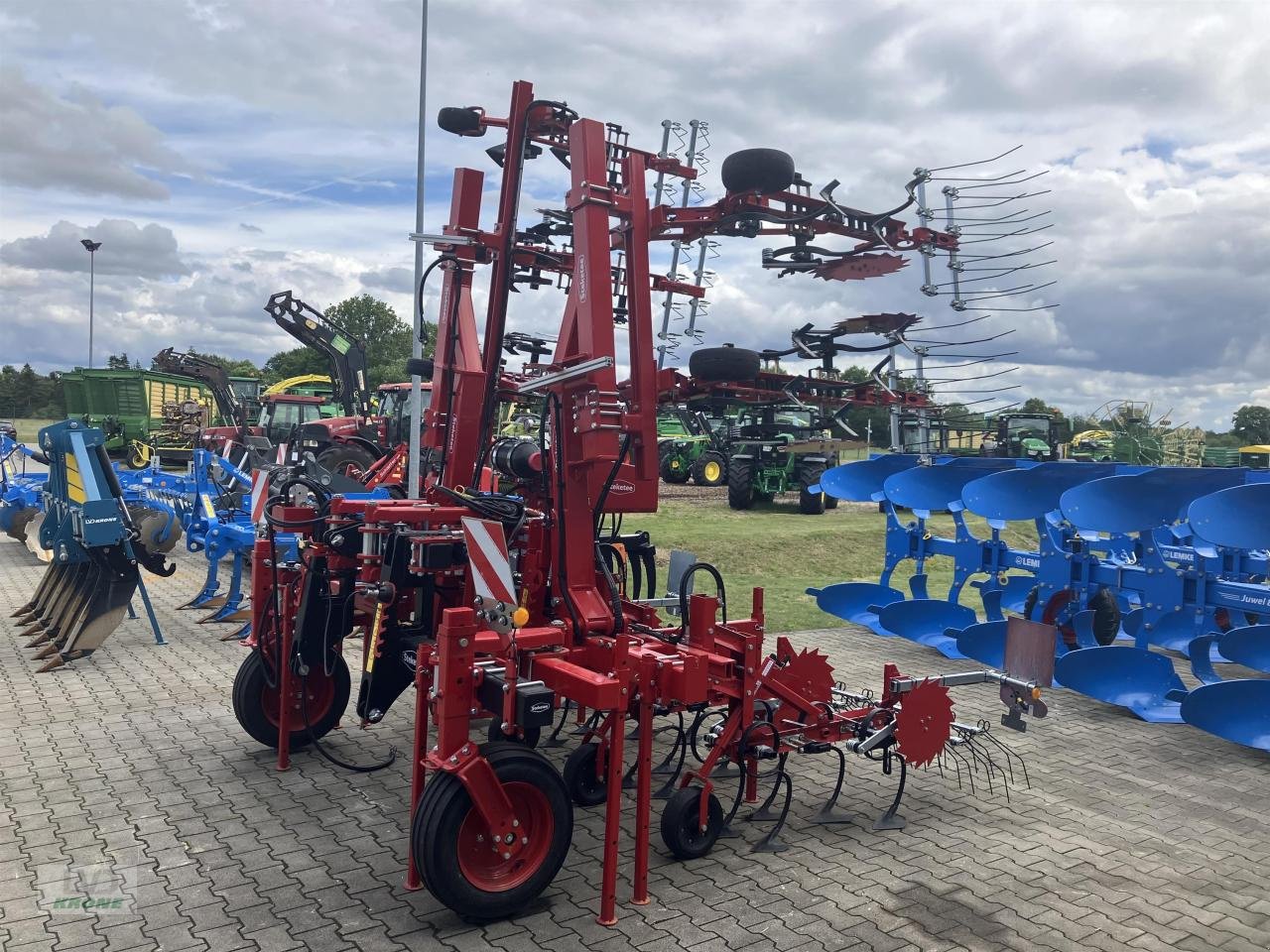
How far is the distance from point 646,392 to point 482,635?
5.97 ft

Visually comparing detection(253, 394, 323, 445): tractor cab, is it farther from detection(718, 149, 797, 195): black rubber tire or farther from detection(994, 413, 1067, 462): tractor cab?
detection(994, 413, 1067, 462): tractor cab

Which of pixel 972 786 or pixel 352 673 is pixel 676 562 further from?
pixel 352 673

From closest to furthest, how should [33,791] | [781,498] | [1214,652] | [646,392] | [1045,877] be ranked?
[1045,877], [33,791], [646,392], [1214,652], [781,498]

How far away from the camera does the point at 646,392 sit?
16.4 ft

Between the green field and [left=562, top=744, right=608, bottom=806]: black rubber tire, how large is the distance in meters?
4.78

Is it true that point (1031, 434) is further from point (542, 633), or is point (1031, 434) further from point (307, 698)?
point (542, 633)

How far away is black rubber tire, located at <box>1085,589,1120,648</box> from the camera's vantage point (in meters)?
7.93

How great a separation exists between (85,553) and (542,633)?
5.41 metres

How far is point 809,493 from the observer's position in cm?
1919

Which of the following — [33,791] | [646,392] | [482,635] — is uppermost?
[646,392]

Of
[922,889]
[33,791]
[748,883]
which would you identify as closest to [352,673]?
[33,791]

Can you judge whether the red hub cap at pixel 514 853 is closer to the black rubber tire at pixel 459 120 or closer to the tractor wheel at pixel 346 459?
the black rubber tire at pixel 459 120

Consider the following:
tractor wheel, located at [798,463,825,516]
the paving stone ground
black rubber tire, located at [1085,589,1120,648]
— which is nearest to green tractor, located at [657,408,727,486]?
tractor wheel, located at [798,463,825,516]

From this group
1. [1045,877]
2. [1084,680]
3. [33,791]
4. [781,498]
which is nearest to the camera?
[1045,877]
